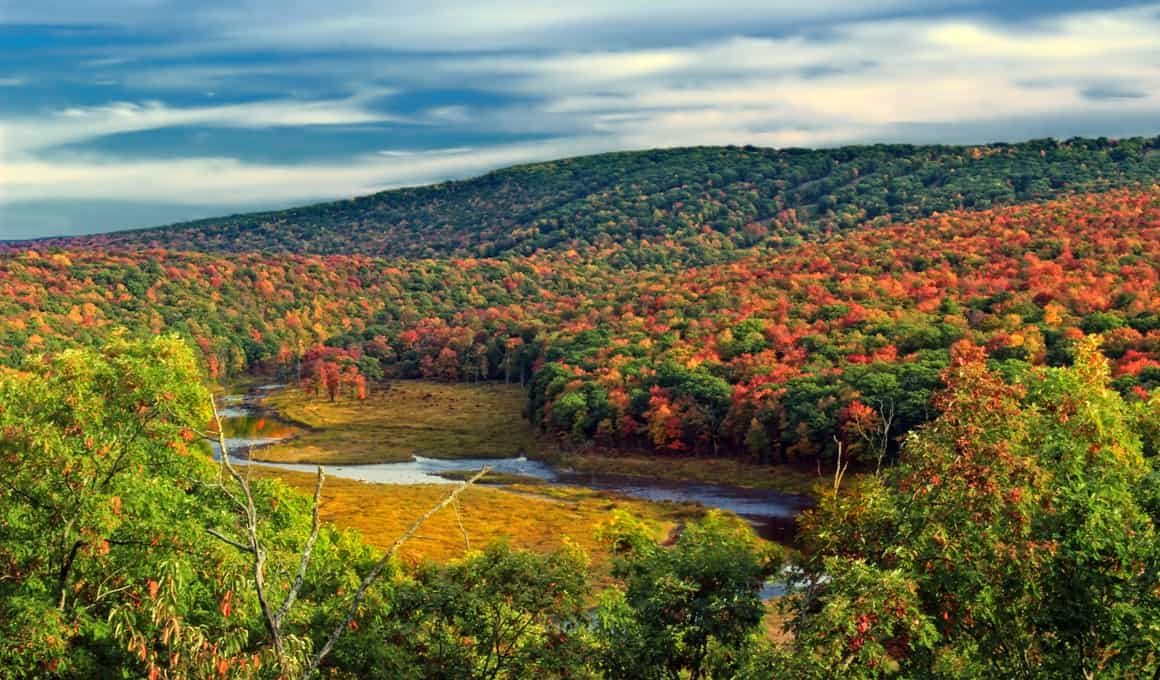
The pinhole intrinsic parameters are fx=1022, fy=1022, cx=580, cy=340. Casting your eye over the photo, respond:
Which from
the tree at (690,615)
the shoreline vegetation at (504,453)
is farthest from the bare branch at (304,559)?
the shoreline vegetation at (504,453)

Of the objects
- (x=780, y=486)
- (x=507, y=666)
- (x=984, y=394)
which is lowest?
(x=780, y=486)

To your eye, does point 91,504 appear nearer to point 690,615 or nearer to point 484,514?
point 690,615

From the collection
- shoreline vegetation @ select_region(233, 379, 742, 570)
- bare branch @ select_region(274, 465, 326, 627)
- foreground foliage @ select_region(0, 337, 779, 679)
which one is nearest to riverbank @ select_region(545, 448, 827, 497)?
shoreline vegetation @ select_region(233, 379, 742, 570)

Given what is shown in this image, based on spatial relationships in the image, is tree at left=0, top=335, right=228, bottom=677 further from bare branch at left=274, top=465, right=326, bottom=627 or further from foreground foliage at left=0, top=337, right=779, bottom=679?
bare branch at left=274, top=465, right=326, bottom=627

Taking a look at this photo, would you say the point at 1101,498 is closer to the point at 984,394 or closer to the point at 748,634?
the point at 984,394

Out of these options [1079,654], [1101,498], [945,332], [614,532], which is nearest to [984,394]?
[1101,498]

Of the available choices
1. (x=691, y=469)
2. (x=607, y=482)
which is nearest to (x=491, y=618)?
(x=607, y=482)
